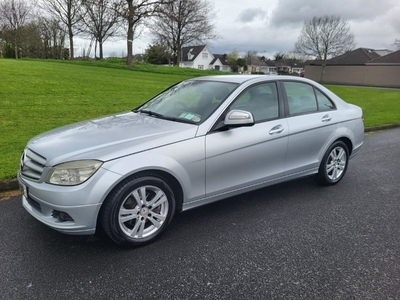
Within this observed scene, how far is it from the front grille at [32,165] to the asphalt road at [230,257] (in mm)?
654

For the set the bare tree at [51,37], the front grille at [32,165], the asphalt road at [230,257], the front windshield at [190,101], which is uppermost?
the bare tree at [51,37]

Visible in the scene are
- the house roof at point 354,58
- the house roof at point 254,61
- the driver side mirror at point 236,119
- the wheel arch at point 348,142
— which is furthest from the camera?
the house roof at point 254,61

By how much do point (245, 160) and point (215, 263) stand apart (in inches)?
47.1

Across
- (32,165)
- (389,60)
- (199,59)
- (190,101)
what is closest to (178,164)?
(190,101)

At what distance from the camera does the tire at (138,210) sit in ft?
9.00

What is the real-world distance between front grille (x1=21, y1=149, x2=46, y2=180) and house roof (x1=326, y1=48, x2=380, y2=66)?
55.8 metres

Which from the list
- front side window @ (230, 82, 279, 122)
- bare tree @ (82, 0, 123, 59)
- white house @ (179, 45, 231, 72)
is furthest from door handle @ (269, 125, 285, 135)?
white house @ (179, 45, 231, 72)

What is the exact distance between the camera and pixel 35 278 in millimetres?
2492

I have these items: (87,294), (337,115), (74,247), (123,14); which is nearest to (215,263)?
(87,294)

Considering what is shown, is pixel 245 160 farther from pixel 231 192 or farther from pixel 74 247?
pixel 74 247

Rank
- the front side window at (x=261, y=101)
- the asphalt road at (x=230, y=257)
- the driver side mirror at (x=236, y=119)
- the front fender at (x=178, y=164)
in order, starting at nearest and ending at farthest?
1. the asphalt road at (x=230, y=257)
2. the front fender at (x=178, y=164)
3. the driver side mirror at (x=236, y=119)
4. the front side window at (x=261, y=101)

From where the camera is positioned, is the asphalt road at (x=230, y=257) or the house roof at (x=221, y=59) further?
the house roof at (x=221, y=59)

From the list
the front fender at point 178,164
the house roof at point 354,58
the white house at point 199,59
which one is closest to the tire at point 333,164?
the front fender at point 178,164

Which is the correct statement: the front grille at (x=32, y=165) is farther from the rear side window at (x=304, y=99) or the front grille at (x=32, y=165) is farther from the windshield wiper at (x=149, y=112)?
the rear side window at (x=304, y=99)
